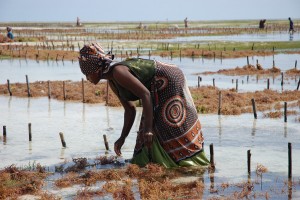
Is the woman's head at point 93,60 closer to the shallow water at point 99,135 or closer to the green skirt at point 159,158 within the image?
the green skirt at point 159,158

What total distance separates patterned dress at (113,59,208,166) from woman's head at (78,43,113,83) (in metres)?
0.26

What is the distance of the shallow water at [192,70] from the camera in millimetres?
24797

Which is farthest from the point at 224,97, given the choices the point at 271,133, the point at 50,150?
the point at 50,150

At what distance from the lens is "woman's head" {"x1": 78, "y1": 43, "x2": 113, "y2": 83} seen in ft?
25.2

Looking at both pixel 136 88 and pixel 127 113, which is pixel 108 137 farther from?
pixel 136 88

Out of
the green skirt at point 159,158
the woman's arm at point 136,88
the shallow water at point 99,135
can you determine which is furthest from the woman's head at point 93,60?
the shallow water at point 99,135

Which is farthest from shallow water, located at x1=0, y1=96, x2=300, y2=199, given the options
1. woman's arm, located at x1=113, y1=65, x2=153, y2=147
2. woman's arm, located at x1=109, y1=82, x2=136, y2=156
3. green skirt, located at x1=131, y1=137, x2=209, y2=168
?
woman's arm, located at x1=113, y1=65, x2=153, y2=147

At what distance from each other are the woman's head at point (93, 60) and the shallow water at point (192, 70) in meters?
14.9

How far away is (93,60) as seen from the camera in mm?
7684

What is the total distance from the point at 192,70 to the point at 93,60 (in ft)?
79.6

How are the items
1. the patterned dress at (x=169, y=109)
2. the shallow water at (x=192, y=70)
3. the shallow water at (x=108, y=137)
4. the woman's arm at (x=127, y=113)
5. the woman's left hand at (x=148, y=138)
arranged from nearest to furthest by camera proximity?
the woman's left hand at (x=148, y=138) < the patterned dress at (x=169, y=109) < the woman's arm at (x=127, y=113) < the shallow water at (x=108, y=137) < the shallow water at (x=192, y=70)

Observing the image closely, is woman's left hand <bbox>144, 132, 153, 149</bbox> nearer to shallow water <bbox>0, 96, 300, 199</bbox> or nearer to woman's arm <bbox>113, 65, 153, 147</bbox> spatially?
woman's arm <bbox>113, 65, 153, 147</bbox>

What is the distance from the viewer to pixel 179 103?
7887 mm

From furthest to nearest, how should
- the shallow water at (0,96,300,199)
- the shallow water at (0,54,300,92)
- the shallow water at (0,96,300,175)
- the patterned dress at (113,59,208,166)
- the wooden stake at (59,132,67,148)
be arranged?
the shallow water at (0,54,300,92)
the wooden stake at (59,132,67,148)
the shallow water at (0,96,300,175)
the shallow water at (0,96,300,199)
the patterned dress at (113,59,208,166)
